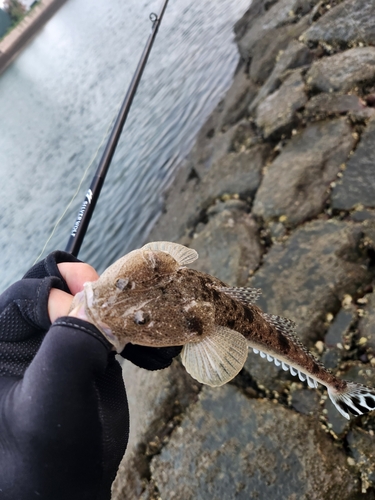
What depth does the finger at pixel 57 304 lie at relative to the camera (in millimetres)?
1815

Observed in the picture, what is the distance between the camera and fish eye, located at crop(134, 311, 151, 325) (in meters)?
1.88

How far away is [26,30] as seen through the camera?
92.0 ft

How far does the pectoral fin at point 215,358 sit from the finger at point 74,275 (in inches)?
27.4

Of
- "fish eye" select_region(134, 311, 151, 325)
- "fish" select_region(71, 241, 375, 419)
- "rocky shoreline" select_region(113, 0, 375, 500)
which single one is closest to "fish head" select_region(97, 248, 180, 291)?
"fish" select_region(71, 241, 375, 419)

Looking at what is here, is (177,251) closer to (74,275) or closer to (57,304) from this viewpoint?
(74,275)

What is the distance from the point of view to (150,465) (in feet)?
11.0

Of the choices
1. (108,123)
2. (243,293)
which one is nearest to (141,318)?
(243,293)

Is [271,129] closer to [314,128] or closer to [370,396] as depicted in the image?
[314,128]

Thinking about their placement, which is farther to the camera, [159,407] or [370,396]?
[159,407]

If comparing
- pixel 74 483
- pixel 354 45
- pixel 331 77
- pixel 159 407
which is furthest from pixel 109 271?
pixel 354 45

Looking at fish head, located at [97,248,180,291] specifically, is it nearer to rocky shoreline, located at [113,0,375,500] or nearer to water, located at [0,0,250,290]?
rocky shoreline, located at [113,0,375,500]

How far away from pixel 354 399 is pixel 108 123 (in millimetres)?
9132

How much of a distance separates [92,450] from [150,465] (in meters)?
2.07

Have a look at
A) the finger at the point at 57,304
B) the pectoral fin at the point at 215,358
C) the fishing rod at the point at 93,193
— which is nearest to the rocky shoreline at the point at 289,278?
the pectoral fin at the point at 215,358
